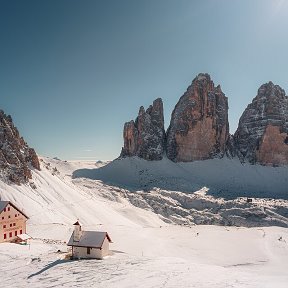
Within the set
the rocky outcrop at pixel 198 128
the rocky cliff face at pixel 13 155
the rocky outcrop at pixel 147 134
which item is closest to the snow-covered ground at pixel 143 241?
the rocky cliff face at pixel 13 155

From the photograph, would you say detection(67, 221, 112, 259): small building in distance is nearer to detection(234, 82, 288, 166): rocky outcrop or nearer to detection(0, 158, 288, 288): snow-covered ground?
detection(0, 158, 288, 288): snow-covered ground

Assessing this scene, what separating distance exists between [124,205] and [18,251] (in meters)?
53.9

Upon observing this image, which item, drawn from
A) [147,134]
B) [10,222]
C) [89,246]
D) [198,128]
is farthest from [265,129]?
[89,246]

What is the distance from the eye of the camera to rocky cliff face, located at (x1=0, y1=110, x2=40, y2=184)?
77.8 m

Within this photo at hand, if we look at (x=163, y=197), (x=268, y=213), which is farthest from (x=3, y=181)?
(x=268, y=213)

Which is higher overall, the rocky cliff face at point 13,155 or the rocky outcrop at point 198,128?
the rocky outcrop at point 198,128

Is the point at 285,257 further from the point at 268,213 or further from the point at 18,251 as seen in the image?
the point at 268,213

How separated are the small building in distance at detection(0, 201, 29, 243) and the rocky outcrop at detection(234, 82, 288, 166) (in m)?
101

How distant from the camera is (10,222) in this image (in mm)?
52688

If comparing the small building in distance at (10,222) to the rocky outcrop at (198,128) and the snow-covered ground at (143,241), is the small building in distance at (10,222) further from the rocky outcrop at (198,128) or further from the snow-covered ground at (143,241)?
the rocky outcrop at (198,128)

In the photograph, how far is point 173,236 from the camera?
6241 cm

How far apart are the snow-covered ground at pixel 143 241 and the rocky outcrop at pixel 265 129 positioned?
33413mm

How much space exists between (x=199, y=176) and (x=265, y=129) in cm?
2967

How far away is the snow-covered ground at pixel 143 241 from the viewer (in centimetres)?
2984
